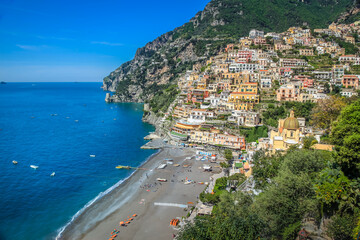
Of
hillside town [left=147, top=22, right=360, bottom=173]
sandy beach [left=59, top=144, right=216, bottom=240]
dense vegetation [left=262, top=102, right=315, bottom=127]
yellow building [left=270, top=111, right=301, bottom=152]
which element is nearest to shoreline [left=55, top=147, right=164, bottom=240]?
sandy beach [left=59, top=144, right=216, bottom=240]

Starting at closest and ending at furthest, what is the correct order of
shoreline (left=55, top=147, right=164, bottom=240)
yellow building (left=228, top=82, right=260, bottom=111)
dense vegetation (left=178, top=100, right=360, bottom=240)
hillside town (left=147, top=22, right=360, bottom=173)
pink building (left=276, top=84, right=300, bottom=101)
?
dense vegetation (left=178, top=100, right=360, bottom=240), shoreline (left=55, top=147, right=164, bottom=240), hillside town (left=147, top=22, right=360, bottom=173), pink building (left=276, top=84, right=300, bottom=101), yellow building (left=228, top=82, right=260, bottom=111)

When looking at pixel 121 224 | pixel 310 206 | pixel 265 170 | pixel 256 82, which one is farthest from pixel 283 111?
pixel 121 224

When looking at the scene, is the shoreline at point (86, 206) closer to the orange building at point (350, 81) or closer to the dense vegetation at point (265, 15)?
the orange building at point (350, 81)

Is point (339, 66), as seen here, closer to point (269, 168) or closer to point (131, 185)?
point (269, 168)

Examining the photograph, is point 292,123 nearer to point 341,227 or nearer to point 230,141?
point 341,227

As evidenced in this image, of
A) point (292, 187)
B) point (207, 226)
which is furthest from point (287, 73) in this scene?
point (207, 226)

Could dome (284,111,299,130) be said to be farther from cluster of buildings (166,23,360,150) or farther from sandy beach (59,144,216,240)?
sandy beach (59,144,216,240)

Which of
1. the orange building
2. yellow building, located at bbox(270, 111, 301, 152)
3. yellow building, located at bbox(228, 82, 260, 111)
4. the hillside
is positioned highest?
the hillside
